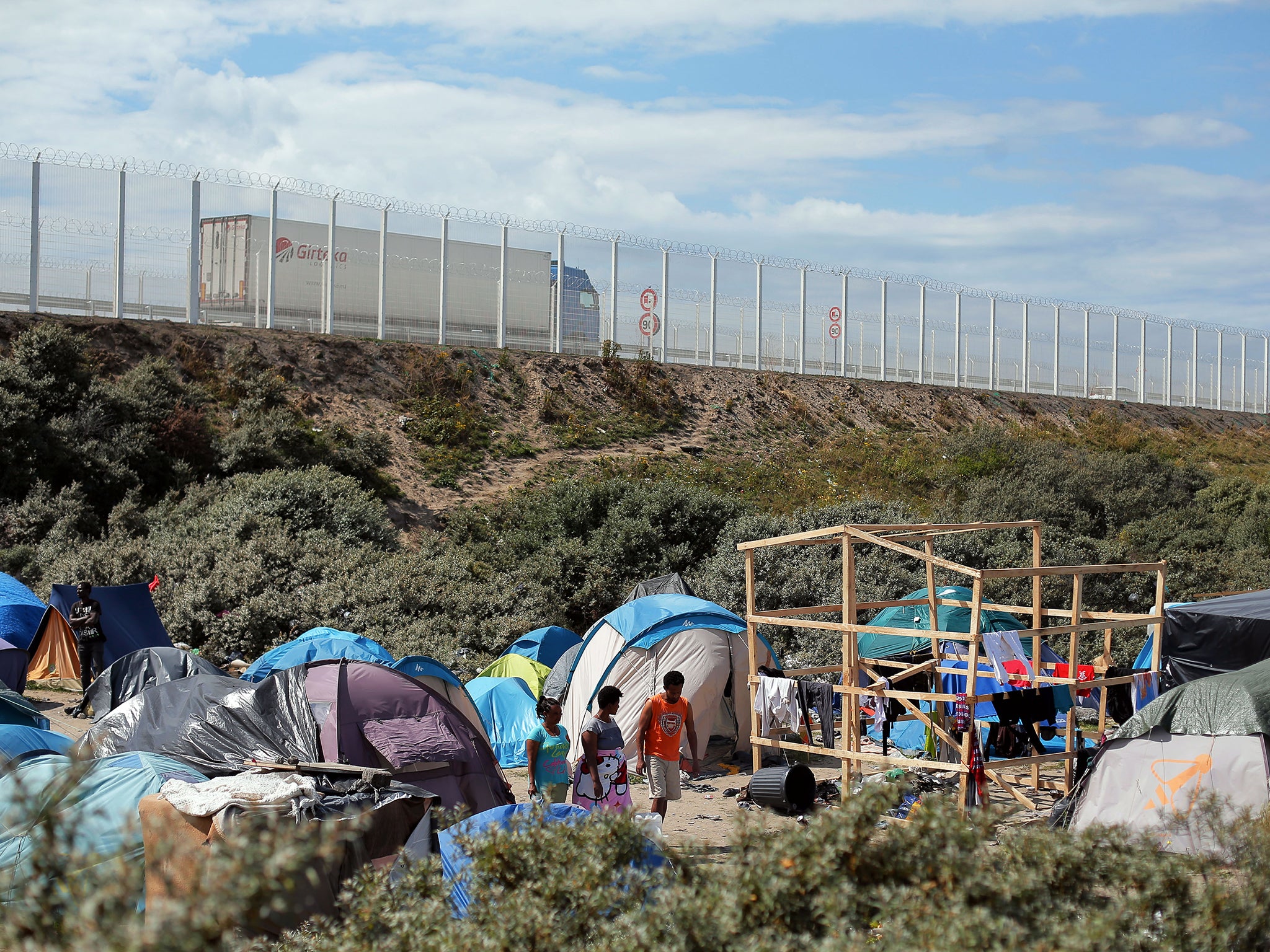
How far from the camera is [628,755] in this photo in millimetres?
10938

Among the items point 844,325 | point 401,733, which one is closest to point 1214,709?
point 401,733

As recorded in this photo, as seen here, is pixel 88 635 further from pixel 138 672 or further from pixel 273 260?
pixel 273 260

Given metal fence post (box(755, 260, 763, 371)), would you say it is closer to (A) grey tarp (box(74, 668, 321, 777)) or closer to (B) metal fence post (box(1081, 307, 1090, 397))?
(B) metal fence post (box(1081, 307, 1090, 397))

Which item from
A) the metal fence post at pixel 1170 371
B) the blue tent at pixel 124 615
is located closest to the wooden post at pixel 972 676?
the blue tent at pixel 124 615

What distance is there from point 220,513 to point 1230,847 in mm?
17430

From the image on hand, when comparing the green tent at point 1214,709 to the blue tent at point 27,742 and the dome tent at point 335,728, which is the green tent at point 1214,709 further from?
the blue tent at point 27,742

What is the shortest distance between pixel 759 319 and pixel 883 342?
535cm

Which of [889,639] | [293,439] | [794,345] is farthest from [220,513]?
[794,345]

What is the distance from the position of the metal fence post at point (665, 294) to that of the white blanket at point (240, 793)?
87.4ft

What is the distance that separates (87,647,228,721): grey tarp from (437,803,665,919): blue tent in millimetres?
6235

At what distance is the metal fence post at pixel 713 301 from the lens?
107 feet

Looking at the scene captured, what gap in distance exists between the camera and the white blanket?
557 cm

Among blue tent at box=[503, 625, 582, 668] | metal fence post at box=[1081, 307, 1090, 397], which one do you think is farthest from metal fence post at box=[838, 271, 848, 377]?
blue tent at box=[503, 625, 582, 668]

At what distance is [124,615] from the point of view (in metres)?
14.2
